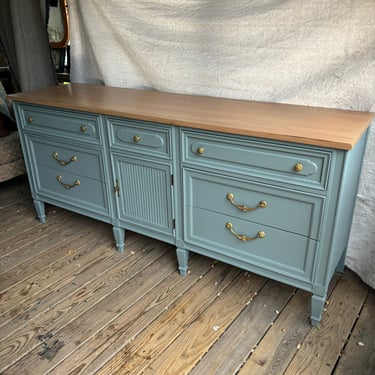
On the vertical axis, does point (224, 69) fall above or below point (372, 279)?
above

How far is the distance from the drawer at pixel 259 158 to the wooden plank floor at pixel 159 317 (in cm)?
61

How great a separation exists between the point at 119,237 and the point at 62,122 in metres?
0.65

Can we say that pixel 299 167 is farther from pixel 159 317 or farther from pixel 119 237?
pixel 119 237

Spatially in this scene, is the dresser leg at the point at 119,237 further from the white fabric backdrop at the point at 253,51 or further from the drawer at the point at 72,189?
the white fabric backdrop at the point at 253,51

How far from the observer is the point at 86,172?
1988 millimetres

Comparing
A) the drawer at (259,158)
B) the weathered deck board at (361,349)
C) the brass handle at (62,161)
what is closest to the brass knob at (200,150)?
the drawer at (259,158)

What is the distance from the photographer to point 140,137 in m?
1.68

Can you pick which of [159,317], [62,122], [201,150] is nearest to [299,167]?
[201,150]

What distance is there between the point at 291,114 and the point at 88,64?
1.40m

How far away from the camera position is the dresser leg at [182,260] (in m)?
1.80

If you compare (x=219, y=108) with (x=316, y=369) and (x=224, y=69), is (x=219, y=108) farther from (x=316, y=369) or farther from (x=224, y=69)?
(x=316, y=369)

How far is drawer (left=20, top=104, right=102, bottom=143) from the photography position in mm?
1832

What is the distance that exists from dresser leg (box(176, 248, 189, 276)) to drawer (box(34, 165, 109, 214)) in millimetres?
461

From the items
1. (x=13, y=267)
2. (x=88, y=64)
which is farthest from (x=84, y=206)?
(x=88, y=64)
